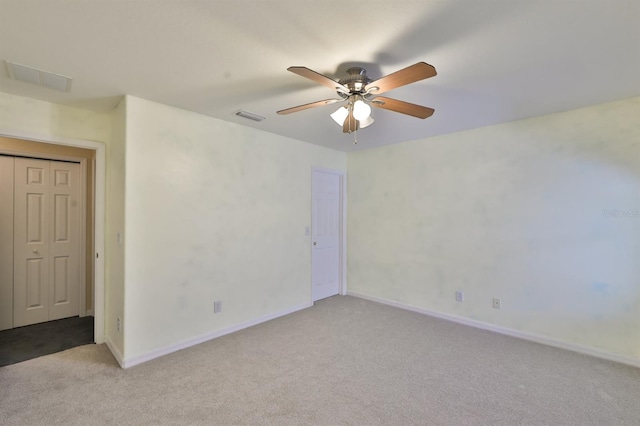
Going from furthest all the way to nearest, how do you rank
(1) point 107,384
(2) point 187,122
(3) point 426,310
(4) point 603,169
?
(3) point 426,310 < (2) point 187,122 < (4) point 603,169 < (1) point 107,384

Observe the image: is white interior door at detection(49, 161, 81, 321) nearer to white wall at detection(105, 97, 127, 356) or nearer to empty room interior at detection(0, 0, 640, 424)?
empty room interior at detection(0, 0, 640, 424)

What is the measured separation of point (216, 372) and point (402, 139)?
3460mm

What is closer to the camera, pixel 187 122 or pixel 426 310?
pixel 187 122

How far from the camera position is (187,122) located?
299 cm

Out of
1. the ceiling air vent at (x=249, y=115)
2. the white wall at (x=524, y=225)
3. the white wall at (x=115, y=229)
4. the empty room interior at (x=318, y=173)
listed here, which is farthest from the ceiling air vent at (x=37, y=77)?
the white wall at (x=524, y=225)

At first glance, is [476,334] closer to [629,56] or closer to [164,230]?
[629,56]

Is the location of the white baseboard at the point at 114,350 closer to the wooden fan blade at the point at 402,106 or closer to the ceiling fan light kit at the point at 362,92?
the ceiling fan light kit at the point at 362,92

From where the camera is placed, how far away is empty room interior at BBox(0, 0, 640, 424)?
1701 mm

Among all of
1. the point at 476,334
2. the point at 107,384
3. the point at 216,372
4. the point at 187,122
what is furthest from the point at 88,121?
the point at 476,334

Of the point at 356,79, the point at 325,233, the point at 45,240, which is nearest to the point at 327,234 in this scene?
the point at 325,233

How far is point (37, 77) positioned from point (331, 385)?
10.6ft

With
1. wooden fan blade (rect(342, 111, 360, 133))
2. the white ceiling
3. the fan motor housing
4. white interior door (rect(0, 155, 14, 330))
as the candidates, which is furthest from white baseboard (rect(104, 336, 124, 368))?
the fan motor housing

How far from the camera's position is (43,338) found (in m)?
3.14

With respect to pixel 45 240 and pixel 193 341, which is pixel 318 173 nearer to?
pixel 193 341
